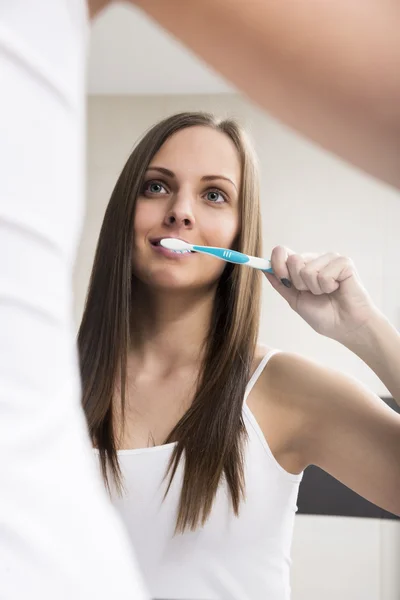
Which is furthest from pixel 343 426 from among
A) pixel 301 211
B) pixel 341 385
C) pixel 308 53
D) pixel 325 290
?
pixel 301 211

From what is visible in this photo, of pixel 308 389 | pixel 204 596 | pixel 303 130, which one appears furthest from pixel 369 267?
pixel 303 130

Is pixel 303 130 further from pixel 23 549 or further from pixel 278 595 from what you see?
pixel 278 595

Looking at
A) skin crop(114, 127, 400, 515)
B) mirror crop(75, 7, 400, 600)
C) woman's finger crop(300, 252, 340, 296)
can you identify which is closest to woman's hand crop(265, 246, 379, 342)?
woman's finger crop(300, 252, 340, 296)

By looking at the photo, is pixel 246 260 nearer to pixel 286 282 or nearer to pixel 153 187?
pixel 286 282

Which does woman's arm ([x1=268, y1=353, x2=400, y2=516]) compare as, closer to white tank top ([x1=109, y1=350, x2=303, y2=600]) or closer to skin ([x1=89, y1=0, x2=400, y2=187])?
white tank top ([x1=109, y1=350, x2=303, y2=600])

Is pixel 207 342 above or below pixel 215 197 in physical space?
below

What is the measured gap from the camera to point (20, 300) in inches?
4.3

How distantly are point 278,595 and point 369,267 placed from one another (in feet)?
2.10

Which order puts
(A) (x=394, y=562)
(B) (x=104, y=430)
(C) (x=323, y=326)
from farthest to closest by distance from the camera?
(A) (x=394, y=562) → (B) (x=104, y=430) → (C) (x=323, y=326)

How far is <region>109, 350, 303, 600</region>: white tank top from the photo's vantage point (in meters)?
0.44

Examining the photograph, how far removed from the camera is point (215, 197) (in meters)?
0.49

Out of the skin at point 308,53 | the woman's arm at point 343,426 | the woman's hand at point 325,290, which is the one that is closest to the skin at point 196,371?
the woman's arm at point 343,426

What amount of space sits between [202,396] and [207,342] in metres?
0.05

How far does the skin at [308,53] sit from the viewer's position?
13 centimetres
